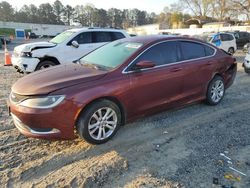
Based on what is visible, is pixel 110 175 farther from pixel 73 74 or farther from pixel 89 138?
pixel 73 74

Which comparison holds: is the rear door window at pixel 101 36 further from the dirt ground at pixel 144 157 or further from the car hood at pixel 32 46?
the dirt ground at pixel 144 157

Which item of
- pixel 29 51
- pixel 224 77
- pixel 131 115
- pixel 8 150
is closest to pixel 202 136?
pixel 131 115

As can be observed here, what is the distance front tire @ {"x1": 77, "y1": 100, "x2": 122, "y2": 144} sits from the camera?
380 cm

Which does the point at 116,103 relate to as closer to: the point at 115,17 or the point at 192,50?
the point at 192,50

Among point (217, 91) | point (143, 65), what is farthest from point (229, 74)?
point (143, 65)

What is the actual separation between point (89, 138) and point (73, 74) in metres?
1.05

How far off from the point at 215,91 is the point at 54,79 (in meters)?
3.68

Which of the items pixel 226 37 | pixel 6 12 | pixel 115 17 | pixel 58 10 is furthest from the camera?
pixel 115 17

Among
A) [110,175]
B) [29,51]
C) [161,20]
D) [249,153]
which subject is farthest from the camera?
[161,20]

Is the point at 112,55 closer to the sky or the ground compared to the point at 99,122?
closer to the sky

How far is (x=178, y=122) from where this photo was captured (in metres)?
5.01

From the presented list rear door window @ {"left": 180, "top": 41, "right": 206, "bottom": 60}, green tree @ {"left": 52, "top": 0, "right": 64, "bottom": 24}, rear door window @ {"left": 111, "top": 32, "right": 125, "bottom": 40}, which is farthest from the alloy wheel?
green tree @ {"left": 52, "top": 0, "right": 64, "bottom": 24}

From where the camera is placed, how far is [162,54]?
15.9 feet

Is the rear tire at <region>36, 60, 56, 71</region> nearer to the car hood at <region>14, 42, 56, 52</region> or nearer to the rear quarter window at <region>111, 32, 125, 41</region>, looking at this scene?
the car hood at <region>14, 42, 56, 52</region>
